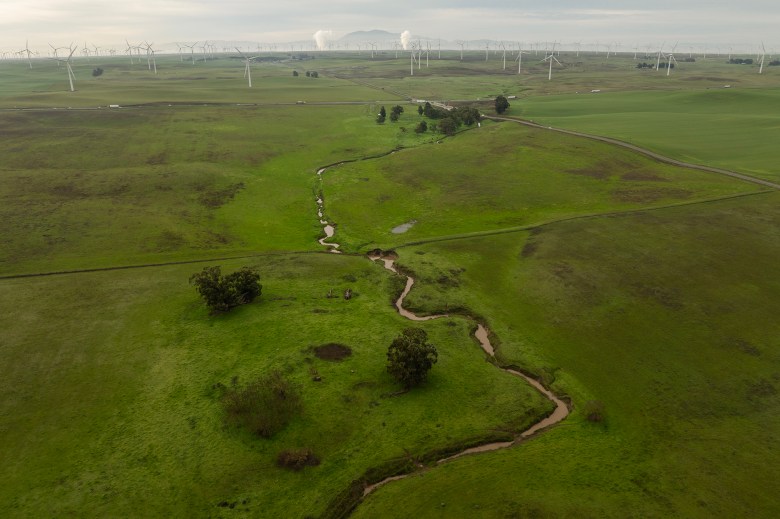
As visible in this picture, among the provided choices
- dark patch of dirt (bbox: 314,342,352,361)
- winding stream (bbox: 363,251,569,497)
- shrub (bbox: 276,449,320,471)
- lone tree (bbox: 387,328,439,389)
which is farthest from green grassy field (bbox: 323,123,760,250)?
shrub (bbox: 276,449,320,471)

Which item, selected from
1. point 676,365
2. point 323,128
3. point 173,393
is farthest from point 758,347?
point 323,128

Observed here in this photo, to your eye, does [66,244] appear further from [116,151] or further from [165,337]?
[116,151]

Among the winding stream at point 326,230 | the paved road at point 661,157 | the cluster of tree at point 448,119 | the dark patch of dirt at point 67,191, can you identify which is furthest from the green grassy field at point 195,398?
the cluster of tree at point 448,119

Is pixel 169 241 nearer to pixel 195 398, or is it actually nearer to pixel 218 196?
pixel 218 196

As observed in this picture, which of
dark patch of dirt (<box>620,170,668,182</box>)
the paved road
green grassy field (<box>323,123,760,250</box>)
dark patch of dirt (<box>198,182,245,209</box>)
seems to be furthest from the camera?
dark patch of dirt (<box>620,170,668,182</box>)

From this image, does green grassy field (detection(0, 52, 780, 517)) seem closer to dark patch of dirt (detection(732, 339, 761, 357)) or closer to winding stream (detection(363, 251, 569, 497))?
dark patch of dirt (detection(732, 339, 761, 357))

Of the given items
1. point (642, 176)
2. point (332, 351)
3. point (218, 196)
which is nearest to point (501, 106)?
point (642, 176)

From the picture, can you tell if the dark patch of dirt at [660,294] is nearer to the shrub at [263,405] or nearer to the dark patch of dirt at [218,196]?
the shrub at [263,405]
